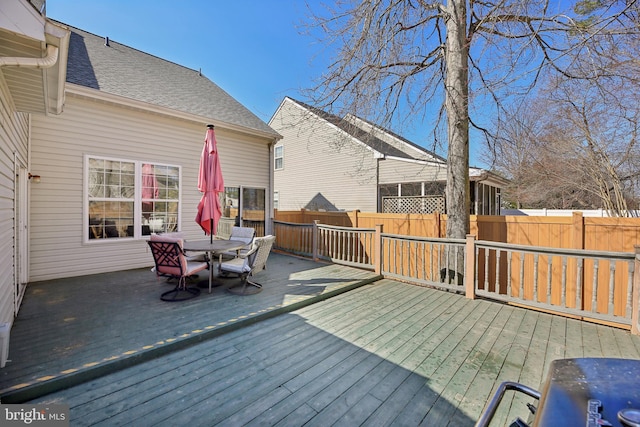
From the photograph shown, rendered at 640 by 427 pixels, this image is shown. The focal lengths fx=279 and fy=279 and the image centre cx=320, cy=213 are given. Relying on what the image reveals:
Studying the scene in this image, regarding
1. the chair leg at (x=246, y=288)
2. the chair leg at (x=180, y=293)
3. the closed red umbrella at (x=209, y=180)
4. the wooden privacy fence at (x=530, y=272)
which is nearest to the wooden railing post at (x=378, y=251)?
the wooden privacy fence at (x=530, y=272)

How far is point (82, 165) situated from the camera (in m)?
5.69

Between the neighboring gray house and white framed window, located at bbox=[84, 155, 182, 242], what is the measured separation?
12.5ft

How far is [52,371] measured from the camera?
242cm

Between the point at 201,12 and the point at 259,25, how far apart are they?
4.90 ft

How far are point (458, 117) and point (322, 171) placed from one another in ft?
26.9

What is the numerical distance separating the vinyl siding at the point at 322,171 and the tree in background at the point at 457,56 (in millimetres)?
3930

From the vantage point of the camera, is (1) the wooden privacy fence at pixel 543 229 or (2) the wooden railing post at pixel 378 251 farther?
(2) the wooden railing post at pixel 378 251

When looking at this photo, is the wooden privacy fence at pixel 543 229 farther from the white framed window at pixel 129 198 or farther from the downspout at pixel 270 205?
the white framed window at pixel 129 198

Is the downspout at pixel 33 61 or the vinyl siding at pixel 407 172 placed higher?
the vinyl siding at pixel 407 172

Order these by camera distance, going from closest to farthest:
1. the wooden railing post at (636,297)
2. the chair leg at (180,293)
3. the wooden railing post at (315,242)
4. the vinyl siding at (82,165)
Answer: the wooden railing post at (636,297), the chair leg at (180,293), the vinyl siding at (82,165), the wooden railing post at (315,242)

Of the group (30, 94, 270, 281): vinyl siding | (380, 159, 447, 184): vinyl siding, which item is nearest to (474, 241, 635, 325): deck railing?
(380, 159, 447, 184): vinyl siding

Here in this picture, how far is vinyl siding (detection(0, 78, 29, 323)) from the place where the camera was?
285 centimetres

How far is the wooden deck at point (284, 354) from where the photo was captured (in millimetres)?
2111

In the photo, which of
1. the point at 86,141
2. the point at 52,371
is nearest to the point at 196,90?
the point at 86,141
